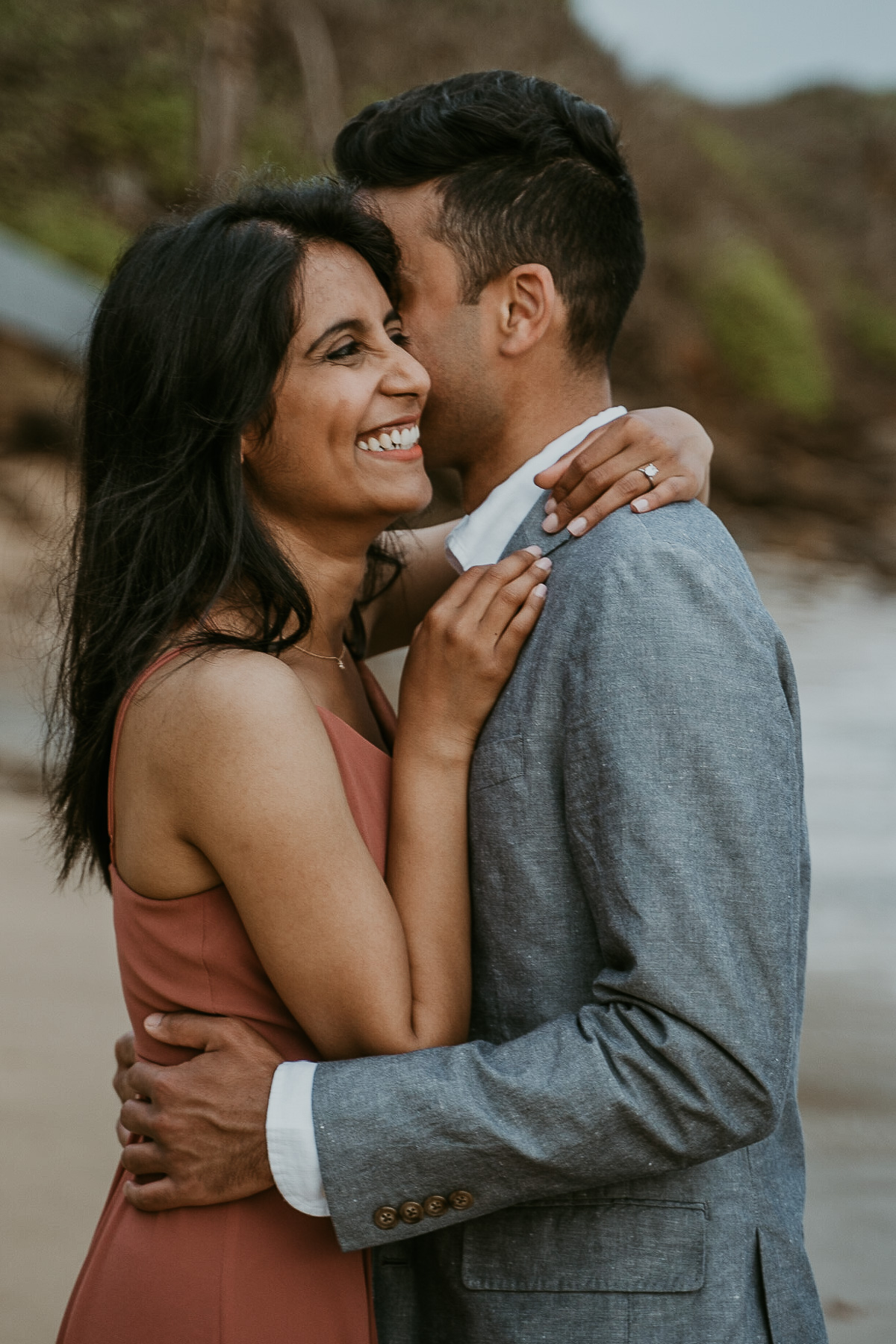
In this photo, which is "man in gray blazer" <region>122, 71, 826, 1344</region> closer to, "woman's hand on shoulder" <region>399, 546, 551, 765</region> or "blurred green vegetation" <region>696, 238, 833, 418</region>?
"woman's hand on shoulder" <region>399, 546, 551, 765</region>

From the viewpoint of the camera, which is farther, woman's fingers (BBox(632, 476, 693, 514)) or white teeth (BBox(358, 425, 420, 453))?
white teeth (BBox(358, 425, 420, 453))

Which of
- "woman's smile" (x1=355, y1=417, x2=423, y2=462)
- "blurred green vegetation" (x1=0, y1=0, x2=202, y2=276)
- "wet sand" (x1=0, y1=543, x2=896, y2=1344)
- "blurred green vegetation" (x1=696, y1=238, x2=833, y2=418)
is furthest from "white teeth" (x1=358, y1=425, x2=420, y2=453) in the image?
"blurred green vegetation" (x1=696, y1=238, x2=833, y2=418)

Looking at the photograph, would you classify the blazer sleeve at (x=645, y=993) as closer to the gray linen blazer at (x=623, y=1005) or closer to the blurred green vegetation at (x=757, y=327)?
the gray linen blazer at (x=623, y=1005)

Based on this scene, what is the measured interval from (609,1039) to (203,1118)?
535 mm

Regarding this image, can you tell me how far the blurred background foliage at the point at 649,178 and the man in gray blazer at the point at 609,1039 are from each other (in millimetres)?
7871

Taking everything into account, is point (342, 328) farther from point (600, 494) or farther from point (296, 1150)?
point (296, 1150)

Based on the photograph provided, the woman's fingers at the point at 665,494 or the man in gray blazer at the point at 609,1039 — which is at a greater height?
the woman's fingers at the point at 665,494

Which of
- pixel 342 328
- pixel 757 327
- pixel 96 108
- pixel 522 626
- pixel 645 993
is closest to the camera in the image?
pixel 645 993

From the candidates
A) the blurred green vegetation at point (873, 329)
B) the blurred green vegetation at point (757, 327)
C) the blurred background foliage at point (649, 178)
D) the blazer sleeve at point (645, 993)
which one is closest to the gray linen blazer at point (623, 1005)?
the blazer sleeve at point (645, 993)

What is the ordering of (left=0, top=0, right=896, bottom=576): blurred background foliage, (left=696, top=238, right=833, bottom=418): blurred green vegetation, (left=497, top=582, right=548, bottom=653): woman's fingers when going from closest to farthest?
1. (left=497, top=582, right=548, bottom=653): woman's fingers
2. (left=0, top=0, right=896, bottom=576): blurred background foliage
3. (left=696, top=238, right=833, bottom=418): blurred green vegetation

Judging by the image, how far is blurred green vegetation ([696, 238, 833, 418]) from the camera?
2008 cm

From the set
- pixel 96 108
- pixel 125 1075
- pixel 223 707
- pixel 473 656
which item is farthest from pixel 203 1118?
pixel 96 108

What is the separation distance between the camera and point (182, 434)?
6.16 ft

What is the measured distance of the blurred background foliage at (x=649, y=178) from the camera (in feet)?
→ 42.5
